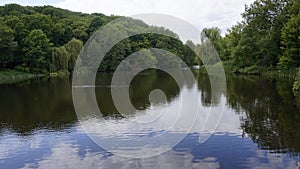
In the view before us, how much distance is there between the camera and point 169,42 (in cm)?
8156

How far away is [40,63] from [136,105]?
38.2 m

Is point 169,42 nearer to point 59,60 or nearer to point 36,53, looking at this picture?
point 59,60

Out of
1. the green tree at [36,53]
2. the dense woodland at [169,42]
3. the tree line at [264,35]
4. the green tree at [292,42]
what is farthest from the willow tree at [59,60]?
the green tree at [292,42]

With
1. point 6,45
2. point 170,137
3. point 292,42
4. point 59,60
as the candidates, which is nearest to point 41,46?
point 59,60

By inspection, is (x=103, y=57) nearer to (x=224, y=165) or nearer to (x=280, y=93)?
(x=280, y=93)

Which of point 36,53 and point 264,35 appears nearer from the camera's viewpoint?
point 264,35

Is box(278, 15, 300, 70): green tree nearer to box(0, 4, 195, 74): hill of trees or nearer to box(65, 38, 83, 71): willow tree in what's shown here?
box(0, 4, 195, 74): hill of trees

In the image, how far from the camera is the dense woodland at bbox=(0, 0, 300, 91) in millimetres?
40359

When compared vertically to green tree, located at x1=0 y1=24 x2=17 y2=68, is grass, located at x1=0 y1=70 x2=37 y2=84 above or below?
below

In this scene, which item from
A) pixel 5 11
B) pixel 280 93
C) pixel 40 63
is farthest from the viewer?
pixel 5 11

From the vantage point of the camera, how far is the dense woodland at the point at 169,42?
40359 millimetres

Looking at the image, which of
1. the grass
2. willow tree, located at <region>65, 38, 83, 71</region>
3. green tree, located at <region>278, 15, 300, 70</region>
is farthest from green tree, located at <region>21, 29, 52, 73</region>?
green tree, located at <region>278, 15, 300, 70</region>

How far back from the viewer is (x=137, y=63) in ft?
233

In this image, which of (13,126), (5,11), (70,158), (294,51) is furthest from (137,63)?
(70,158)
